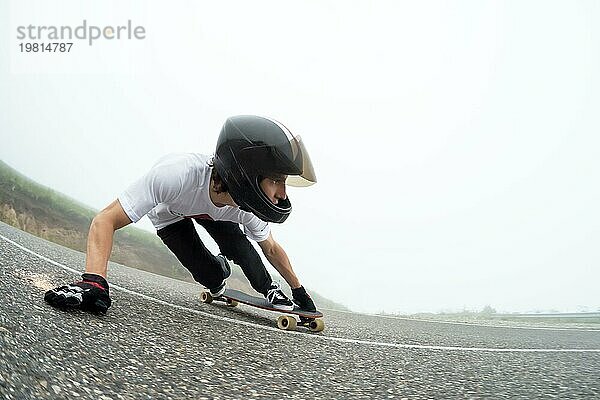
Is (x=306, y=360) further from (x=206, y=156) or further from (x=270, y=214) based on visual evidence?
(x=206, y=156)

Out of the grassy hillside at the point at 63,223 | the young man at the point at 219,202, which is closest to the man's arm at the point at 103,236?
the young man at the point at 219,202

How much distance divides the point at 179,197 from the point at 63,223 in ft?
8.99

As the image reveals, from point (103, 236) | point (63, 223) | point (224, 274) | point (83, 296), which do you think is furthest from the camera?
point (63, 223)

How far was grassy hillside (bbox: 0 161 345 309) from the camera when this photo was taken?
3.06 m

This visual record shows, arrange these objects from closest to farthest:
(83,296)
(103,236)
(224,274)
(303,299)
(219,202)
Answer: (83,296) → (103,236) → (219,202) → (303,299) → (224,274)

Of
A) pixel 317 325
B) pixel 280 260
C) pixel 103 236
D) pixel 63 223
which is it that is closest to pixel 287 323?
pixel 317 325

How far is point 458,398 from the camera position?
615mm

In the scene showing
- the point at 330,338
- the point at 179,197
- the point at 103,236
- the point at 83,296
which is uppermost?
the point at 179,197

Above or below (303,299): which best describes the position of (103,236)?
above

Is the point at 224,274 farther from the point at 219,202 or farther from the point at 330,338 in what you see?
the point at 330,338

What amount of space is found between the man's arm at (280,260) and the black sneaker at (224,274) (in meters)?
0.18

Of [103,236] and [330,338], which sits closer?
[103,236]

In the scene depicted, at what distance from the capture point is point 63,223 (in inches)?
138

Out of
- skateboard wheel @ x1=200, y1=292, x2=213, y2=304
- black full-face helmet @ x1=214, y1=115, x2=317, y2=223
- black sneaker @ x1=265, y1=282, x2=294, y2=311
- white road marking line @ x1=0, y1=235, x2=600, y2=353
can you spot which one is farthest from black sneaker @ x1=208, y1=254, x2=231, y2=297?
black full-face helmet @ x1=214, y1=115, x2=317, y2=223
